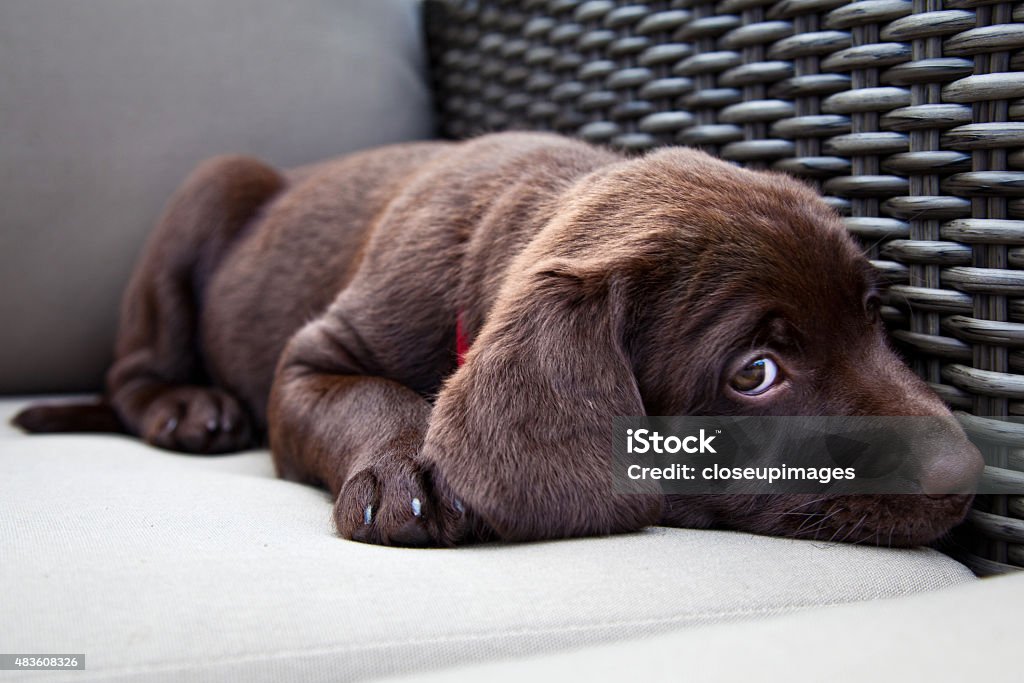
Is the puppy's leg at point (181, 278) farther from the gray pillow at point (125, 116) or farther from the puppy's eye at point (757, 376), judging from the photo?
the puppy's eye at point (757, 376)

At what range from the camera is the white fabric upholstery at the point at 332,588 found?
4.21 feet

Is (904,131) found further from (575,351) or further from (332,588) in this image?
(332,588)

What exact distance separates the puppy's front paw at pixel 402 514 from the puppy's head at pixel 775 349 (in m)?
0.49

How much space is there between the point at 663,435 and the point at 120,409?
2.31 meters

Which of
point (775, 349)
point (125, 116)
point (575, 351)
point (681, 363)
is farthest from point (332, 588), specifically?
point (125, 116)

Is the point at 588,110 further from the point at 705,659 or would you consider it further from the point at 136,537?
the point at 705,659

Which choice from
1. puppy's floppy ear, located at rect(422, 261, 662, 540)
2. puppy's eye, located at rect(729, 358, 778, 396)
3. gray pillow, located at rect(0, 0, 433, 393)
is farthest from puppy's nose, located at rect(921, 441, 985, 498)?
gray pillow, located at rect(0, 0, 433, 393)

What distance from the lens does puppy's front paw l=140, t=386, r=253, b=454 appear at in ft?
9.77

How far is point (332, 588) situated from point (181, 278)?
2491mm

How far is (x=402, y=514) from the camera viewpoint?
1.79 metres

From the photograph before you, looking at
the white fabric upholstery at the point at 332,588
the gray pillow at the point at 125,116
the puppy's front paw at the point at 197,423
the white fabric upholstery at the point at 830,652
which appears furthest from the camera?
the gray pillow at the point at 125,116

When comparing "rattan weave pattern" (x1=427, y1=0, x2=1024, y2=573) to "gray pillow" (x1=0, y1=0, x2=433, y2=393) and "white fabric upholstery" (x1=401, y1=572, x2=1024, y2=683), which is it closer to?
"white fabric upholstery" (x1=401, y1=572, x2=1024, y2=683)

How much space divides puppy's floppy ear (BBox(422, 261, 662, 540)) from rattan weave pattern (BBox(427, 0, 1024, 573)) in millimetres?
735

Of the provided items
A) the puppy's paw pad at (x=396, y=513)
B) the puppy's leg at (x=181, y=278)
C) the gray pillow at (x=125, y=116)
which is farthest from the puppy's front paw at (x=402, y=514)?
the gray pillow at (x=125, y=116)
